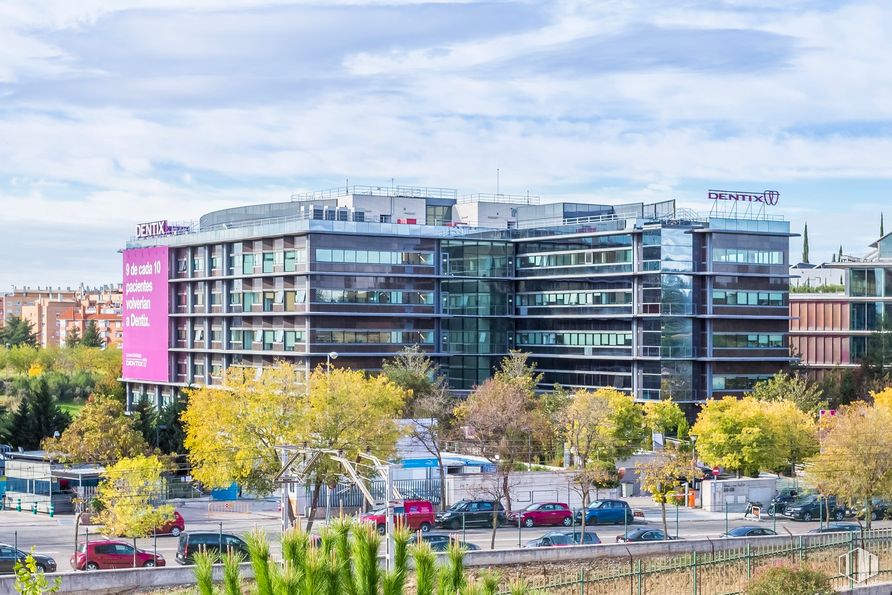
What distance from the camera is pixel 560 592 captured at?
34531mm

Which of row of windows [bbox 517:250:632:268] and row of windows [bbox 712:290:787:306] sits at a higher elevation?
row of windows [bbox 517:250:632:268]

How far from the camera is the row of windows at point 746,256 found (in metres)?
82.9

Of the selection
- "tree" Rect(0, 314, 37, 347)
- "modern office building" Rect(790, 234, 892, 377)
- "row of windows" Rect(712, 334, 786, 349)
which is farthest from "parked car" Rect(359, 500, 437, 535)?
"tree" Rect(0, 314, 37, 347)

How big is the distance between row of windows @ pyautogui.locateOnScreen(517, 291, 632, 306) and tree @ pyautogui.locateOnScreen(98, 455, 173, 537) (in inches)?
1682

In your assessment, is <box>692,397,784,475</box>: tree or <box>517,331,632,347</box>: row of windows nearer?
<box>692,397,784,475</box>: tree

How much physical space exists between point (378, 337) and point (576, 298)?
14.6 metres

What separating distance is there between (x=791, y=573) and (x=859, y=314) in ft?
226

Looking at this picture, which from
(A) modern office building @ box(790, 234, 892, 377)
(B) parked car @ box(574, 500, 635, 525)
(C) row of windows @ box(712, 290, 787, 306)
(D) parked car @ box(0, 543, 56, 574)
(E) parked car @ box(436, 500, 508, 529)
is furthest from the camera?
(A) modern office building @ box(790, 234, 892, 377)

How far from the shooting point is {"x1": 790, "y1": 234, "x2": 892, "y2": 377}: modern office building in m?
96.0

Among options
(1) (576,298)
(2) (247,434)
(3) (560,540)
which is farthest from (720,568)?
(1) (576,298)

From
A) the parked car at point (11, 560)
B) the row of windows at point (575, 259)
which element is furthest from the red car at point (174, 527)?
the row of windows at point (575, 259)

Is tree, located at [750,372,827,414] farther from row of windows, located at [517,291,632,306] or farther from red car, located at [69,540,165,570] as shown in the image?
red car, located at [69,540,165,570]

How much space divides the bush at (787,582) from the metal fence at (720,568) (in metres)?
0.86

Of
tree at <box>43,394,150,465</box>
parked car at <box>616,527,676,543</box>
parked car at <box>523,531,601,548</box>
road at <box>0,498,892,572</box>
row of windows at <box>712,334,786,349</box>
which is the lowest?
road at <box>0,498,892,572</box>
